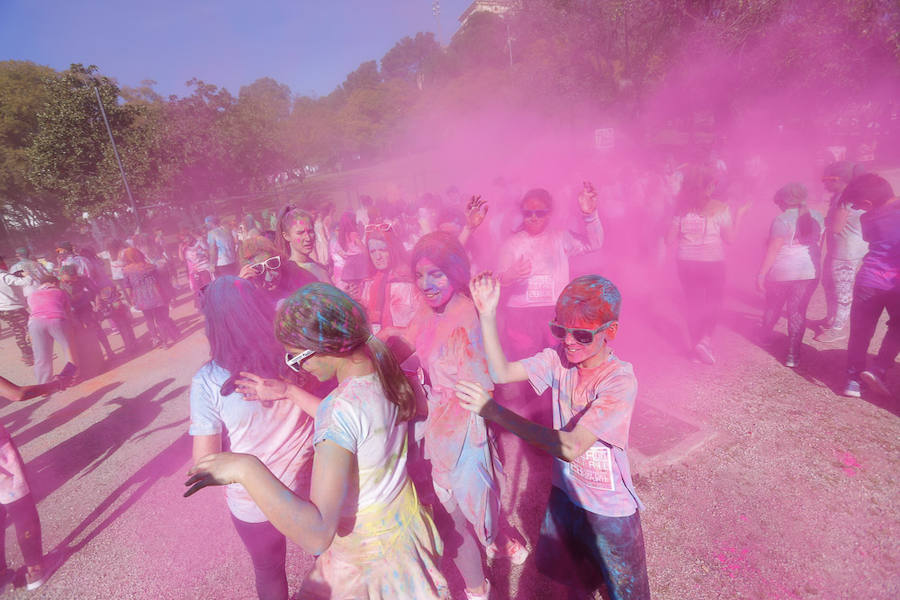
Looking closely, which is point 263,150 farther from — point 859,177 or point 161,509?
point 859,177

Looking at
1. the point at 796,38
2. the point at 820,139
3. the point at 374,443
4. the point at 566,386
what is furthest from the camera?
the point at 820,139

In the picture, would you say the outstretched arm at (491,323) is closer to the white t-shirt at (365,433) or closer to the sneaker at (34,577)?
the white t-shirt at (365,433)

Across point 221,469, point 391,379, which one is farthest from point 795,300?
point 221,469

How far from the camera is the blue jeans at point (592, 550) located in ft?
6.10

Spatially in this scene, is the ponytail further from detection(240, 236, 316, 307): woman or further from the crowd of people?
detection(240, 236, 316, 307): woman

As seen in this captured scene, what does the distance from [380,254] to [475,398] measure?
224 centimetres

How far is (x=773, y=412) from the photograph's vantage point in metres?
3.98

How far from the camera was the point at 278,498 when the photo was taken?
1285mm

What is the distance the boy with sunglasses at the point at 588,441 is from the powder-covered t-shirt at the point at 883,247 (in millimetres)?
3319

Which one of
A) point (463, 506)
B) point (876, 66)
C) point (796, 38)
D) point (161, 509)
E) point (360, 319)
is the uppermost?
point (796, 38)

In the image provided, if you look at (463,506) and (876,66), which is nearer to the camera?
(463,506)

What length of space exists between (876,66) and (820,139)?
5.61m

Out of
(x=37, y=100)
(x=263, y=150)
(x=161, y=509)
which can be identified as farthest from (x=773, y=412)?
(x=37, y=100)

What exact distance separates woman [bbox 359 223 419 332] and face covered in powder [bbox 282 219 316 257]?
512 mm
